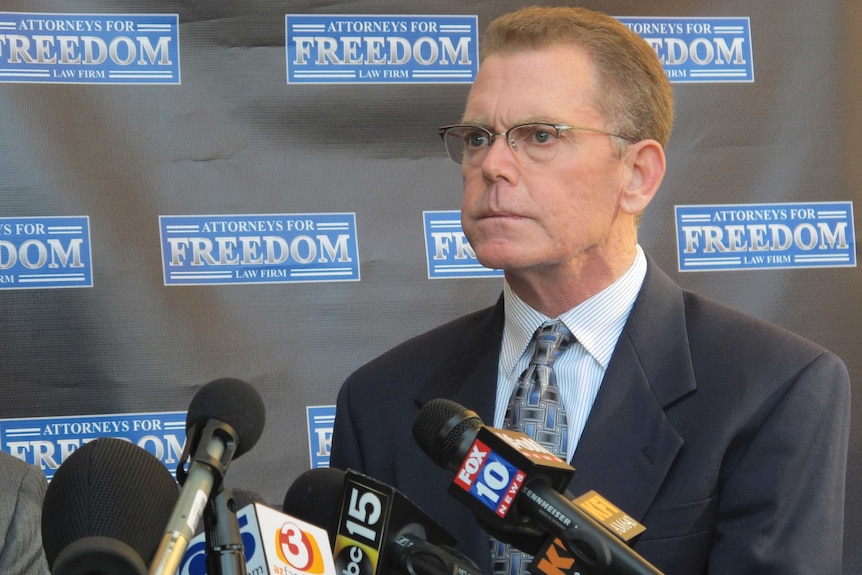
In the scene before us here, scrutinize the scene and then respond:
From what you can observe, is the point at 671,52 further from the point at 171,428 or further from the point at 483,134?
the point at 171,428

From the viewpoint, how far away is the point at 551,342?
1963 mm

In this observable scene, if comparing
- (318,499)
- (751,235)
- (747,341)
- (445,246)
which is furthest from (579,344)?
(751,235)

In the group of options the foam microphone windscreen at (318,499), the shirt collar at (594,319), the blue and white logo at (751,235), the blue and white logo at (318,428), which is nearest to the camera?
the foam microphone windscreen at (318,499)

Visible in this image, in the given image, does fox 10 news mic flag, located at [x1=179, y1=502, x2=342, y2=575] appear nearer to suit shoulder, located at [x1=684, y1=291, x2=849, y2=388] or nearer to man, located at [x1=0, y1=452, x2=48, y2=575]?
suit shoulder, located at [x1=684, y1=291, x2=849, y2=388]

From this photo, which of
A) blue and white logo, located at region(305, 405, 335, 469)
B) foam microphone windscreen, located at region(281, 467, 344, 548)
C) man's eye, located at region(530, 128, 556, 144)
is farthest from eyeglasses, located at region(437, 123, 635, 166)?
blue and white logo, located at region(305, 405, 335, 469)

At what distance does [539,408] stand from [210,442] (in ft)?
3.07

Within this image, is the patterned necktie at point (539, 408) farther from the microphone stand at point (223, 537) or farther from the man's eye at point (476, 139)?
the microphone stand at point (223, 537)

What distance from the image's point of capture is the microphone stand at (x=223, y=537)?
1040mm

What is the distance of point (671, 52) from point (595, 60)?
1333mm

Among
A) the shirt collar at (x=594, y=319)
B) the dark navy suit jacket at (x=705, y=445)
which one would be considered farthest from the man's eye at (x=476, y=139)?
the dark navy suit jacket at (x=705, y=445)

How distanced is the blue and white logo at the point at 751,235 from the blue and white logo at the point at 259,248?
→ 1023mm

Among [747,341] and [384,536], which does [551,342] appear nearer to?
[747,341]

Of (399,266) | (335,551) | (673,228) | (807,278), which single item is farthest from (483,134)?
(807,278)

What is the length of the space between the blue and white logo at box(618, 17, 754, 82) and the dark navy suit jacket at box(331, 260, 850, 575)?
1380 mm
